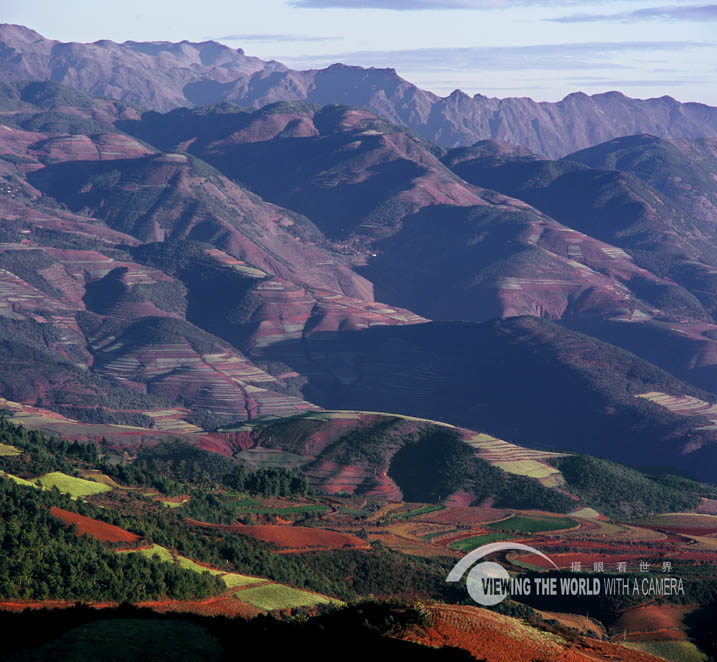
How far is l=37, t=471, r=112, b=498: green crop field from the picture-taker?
98.3 meters

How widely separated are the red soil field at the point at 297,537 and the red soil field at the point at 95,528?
1572 cm

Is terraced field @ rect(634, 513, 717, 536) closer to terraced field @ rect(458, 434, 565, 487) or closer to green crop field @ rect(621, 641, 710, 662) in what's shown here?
terraced field @ rect(458, 434, 565, 487)

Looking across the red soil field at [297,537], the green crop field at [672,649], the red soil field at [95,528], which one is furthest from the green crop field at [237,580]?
the green crop field at [672,649]

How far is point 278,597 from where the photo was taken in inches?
3044

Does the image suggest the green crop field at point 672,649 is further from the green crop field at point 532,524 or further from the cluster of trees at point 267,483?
the cluster of trees at point 267,483

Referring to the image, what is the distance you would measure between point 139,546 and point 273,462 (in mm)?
71469

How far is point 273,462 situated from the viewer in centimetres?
15250

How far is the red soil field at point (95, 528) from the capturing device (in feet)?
265

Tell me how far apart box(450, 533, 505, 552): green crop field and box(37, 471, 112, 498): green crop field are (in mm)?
33583

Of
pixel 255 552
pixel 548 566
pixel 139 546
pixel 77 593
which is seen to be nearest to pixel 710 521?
pixel 548 566

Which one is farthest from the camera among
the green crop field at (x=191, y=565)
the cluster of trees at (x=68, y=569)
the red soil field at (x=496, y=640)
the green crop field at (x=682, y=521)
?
the green crop field at (x=682, y=521)

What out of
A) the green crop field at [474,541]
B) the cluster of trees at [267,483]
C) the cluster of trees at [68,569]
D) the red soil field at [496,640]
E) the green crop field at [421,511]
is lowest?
the green crop field at [421,511]

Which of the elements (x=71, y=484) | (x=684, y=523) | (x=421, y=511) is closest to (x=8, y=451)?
(x=71, y=484)

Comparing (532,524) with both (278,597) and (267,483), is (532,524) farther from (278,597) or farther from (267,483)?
(278,597)
